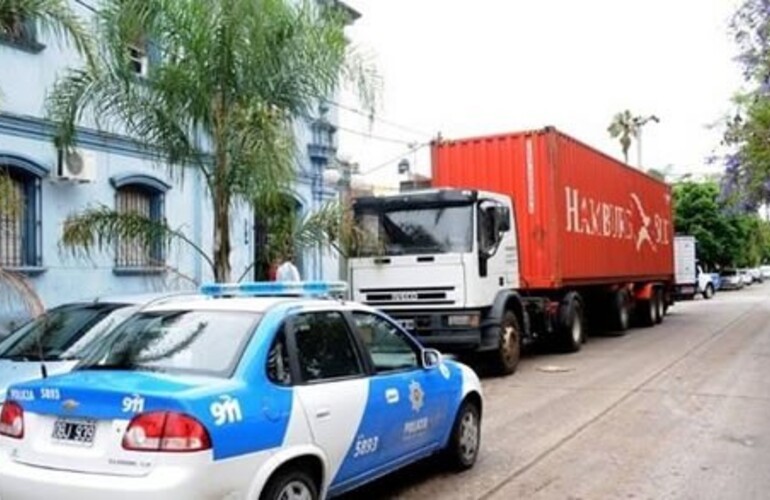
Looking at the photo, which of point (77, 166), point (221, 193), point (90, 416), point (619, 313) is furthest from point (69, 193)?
→ point (619, 313)

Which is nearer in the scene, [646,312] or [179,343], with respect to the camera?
[179,343]

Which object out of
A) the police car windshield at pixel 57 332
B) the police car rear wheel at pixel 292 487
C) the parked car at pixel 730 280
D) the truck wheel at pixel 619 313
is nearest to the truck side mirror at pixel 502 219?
the police car windshield at pixel 57 332

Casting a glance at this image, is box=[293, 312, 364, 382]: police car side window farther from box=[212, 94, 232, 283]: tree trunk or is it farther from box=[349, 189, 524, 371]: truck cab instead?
box=[349, 189, 524, 371]: truck cab

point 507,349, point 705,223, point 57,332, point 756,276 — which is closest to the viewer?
point 57,332

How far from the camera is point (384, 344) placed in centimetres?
624

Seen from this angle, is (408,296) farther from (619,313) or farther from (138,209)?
(619,313)

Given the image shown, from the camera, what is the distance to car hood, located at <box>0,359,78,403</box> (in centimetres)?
672

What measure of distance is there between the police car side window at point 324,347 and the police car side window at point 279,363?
4.7 inches

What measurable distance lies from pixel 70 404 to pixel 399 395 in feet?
7.38

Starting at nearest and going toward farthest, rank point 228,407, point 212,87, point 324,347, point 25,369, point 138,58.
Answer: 1. point 228,407
2. point 324,347
3. point 25,369
4. point 212,87
5. point 138,58

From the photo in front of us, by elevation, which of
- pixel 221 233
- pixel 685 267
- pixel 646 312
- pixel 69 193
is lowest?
pixel 646 312

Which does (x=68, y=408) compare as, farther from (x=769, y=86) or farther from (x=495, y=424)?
(x=769, y=86)

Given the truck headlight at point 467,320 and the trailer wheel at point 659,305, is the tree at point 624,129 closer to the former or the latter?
the trailer wheel at point 659,305

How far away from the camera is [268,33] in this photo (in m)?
9.81
